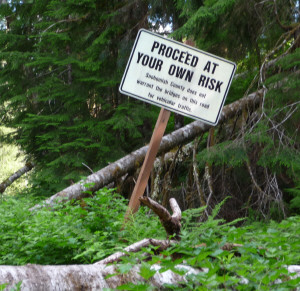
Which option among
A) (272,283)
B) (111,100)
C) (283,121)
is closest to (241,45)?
(283,121)

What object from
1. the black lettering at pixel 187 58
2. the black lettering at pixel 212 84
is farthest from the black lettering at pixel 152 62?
the black lettering at pixel 212 84

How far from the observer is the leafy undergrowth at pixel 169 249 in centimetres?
246

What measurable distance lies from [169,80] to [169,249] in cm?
209

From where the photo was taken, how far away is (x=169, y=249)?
2730 millimetres

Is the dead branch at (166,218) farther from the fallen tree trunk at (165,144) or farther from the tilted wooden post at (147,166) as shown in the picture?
the fallen tree trunk at (165,144)

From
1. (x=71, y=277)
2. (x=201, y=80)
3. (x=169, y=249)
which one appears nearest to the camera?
(x=71, y=277)

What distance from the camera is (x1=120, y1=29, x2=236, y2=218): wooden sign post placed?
14.2 feet

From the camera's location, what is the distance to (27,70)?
1083 cm

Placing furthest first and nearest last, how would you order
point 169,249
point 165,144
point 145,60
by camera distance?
A: point 165,144 < point 145,60 < point 169,249

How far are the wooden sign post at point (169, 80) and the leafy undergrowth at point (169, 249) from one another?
525 mm

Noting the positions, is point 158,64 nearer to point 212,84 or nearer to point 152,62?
point 152,62

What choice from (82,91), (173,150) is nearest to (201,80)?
(173,150)

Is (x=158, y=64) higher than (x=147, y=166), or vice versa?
(x=158, y=64)

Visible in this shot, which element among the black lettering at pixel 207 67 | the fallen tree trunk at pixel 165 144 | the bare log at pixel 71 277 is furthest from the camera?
the fallen tree trunk at pixel 165 144
